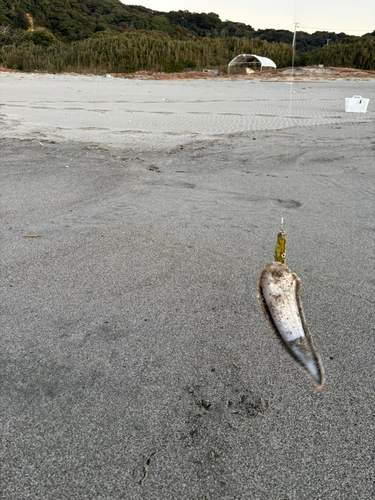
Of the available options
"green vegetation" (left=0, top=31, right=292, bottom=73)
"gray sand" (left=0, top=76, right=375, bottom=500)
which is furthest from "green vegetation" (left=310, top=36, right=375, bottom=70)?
"gray sand" (left=0, top=76, right=375, bottom=500)

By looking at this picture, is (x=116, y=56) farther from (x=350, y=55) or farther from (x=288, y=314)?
(x=288, y=314)

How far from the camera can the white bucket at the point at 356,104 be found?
935 centimetres

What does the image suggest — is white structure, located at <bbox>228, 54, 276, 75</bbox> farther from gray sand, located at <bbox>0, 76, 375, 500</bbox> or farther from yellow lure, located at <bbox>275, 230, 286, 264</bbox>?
yellow lure, located at <bbox>275, 230, 286, 264</bbox>

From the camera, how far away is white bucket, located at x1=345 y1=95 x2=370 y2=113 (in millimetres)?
9352

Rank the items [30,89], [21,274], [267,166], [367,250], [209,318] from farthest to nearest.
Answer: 1. [30,89]
2. [267,166]
3. [367,250]
4. [21,274]
5. [209,318]

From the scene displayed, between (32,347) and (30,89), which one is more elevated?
(30,89)

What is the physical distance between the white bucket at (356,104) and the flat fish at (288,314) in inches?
340

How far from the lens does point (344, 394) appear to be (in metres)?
1.49

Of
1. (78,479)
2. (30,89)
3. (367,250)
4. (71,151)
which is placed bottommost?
(78,479)

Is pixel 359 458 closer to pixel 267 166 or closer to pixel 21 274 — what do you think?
pixel 21 274

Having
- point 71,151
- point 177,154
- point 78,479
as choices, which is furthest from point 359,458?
point 71,151

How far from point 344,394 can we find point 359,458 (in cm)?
28

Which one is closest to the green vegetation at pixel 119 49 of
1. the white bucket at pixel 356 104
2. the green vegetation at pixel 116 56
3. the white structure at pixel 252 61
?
the green vegetation at pixel 116 56

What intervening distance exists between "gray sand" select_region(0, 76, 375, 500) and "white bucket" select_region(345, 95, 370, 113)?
22.3 ft
